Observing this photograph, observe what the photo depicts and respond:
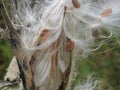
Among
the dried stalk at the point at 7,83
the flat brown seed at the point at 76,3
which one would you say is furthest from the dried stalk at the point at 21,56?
the flat brown seed at the point at 76,3

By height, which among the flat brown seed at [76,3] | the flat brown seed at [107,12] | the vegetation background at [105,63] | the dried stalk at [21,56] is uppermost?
the flat brown seed at [76,3]

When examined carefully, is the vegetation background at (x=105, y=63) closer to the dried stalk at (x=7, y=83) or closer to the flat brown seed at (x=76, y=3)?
the dried stalk at (x=7, y=83)

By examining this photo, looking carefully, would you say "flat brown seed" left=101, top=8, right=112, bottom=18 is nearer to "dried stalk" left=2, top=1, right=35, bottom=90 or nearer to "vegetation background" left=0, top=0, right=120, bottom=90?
"dried stalk" left=2, top=1, right=35, bottom=90

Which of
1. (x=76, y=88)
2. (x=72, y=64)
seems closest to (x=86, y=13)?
(x=72, y=64)

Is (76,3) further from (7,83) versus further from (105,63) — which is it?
(105,63)

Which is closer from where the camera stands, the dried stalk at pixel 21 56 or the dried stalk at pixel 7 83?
the dried stalk at pixel 21 56

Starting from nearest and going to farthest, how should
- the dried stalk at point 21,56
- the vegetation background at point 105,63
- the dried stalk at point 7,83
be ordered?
1. the dried stalk at point 21,56
2. the dried stalk at point 7,83
3. the vegetation background at point 105,63

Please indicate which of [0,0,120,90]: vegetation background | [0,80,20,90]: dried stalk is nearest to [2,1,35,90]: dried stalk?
[0,80,20,90]: dried stalk

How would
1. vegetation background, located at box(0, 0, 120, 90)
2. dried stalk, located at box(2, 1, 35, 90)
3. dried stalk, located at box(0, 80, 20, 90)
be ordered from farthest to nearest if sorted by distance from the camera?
1. vegetation background, located at box(0, 0, 120, 90)
2. dried stalk, located at box(0, 80, 20, 90)
3. dried stalk, located at box(2, 1, 35, 90)

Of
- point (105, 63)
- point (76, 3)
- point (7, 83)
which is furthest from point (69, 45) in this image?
point (105, 63)

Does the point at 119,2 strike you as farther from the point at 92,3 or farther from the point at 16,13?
the point at 16,13

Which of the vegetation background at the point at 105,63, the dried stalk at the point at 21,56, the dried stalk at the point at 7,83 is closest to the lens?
the dried stalk at the point at 21,56
